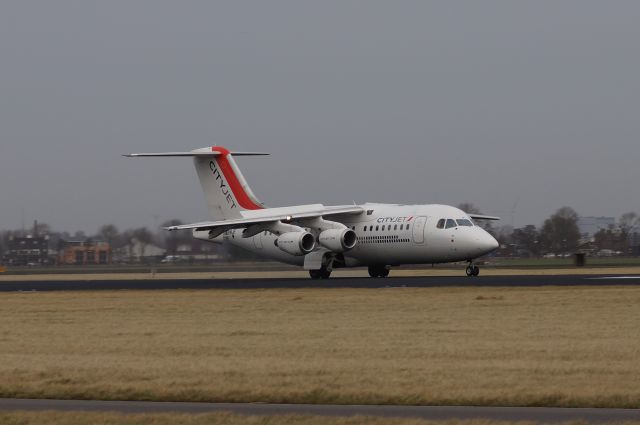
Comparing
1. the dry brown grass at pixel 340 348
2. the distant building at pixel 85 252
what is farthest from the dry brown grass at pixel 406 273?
the distant building at pixel 85 252

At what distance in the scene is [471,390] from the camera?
1609cm

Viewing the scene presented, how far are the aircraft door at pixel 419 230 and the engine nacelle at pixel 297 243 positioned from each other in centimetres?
464

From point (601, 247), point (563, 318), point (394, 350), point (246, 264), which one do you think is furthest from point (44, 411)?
point (601, 247)

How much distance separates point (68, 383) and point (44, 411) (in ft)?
9.20

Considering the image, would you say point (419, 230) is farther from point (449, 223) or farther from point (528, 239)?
point (528, 239)

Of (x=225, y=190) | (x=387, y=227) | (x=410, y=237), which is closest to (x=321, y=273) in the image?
(x=387, y=227)

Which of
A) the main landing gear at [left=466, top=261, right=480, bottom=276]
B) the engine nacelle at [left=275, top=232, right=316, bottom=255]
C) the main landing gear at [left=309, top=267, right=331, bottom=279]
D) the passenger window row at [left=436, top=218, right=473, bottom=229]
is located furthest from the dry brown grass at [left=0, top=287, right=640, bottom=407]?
the main landing gear at [left=309, top=267, right=331, bottom=279]

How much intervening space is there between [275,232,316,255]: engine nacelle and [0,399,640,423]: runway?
35.5m

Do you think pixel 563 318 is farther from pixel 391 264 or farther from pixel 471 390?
pixel 391 264

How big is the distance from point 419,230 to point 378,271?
17.1 ft

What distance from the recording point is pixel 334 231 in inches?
2040

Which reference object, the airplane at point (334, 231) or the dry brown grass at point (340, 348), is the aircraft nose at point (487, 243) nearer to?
the airplane at point (334, 231)

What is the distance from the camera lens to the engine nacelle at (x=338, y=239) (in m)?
51.4

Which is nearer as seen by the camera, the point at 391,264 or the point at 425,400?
the point at 425,400
